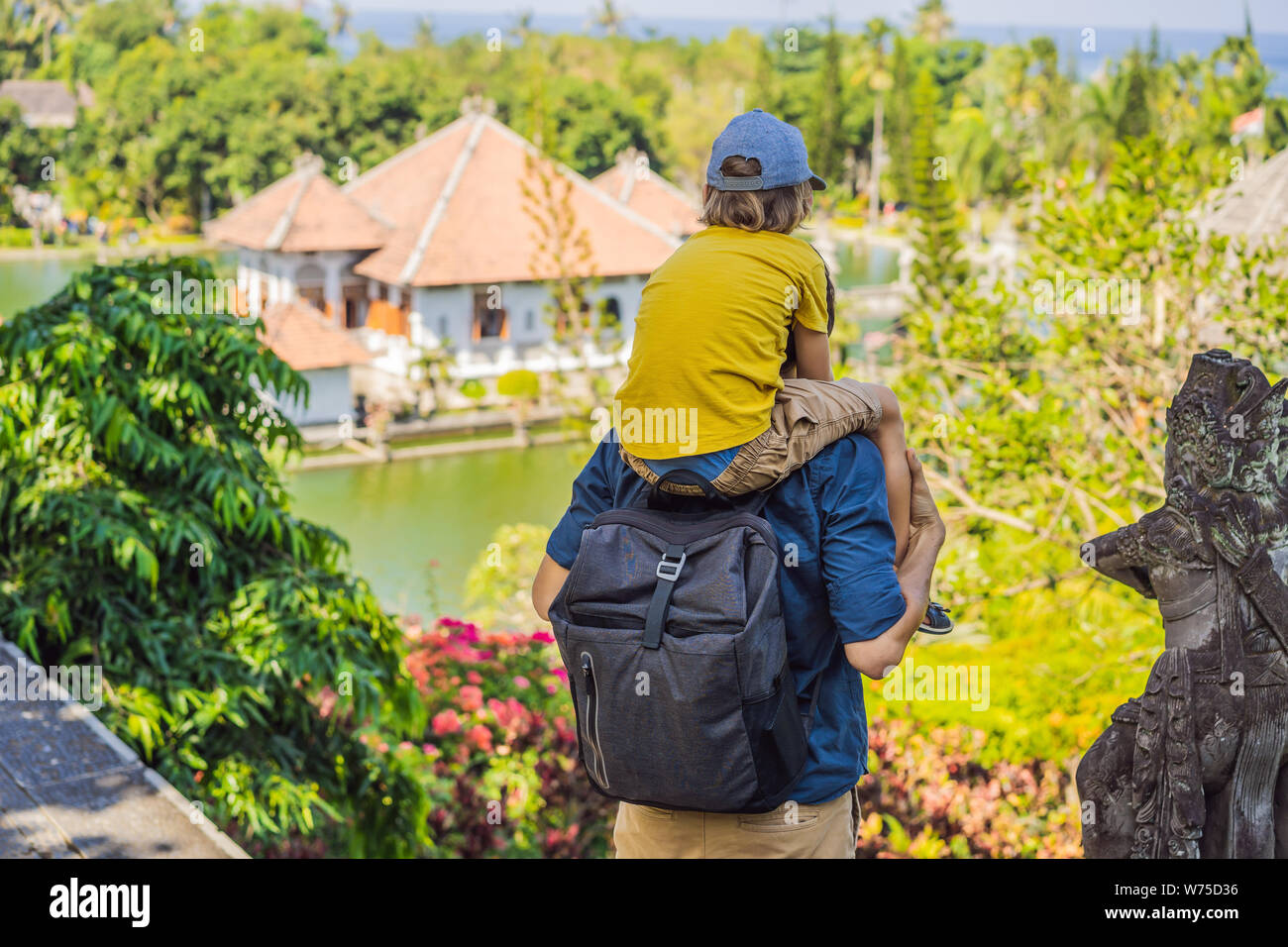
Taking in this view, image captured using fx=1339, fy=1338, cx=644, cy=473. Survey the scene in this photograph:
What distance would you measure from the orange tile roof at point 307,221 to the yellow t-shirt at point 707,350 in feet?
70.8

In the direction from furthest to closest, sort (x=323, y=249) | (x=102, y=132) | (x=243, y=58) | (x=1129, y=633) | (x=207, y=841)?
(x=243, y=58)
(x=102, y=132)
(x=323, y=249)
(x=1129, y=633)
(x=207, y=841)

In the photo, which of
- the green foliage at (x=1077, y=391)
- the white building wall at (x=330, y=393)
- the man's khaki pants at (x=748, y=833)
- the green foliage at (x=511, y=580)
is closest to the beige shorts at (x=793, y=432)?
the man's khaki pants at (x=748, y=833)

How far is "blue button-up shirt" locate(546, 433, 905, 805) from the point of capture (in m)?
1.55

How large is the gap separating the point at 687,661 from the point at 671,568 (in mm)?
107

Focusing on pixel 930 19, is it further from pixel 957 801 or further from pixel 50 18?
pixel 957 801

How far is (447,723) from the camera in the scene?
5602mm

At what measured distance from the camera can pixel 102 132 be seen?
33.9m

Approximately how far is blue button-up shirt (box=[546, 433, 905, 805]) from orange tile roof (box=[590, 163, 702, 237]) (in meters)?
25.5

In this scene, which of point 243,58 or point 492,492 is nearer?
point 492,492

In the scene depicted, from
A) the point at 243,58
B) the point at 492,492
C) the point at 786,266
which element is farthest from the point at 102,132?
the point at 786,266

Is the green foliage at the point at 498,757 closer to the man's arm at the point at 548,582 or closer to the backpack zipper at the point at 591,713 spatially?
the man's arm at the point at 548,582

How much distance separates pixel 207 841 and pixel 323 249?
21484 millimetres
